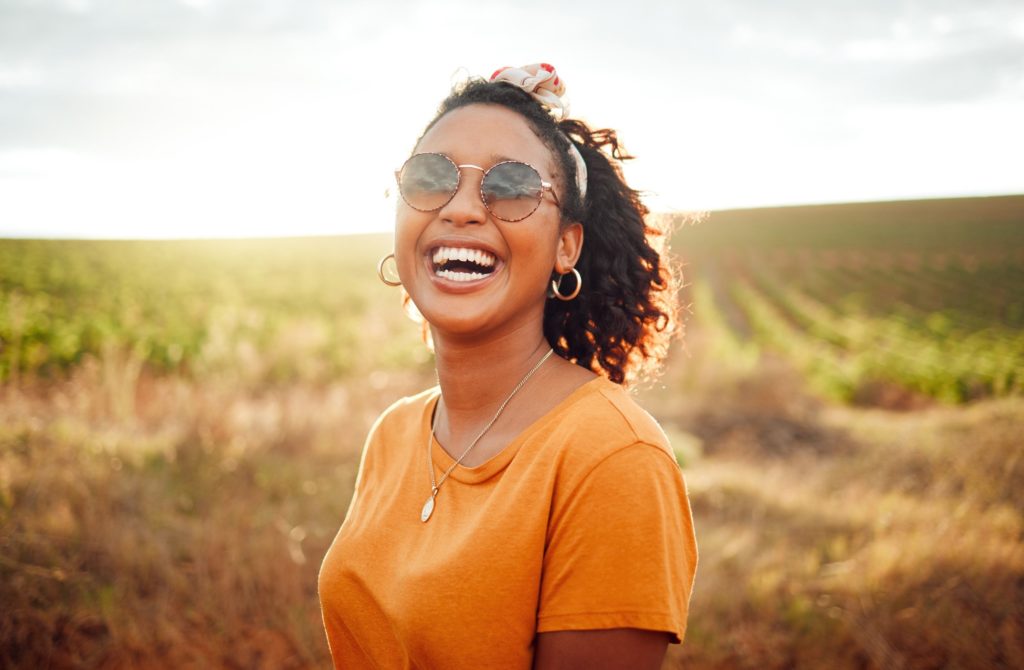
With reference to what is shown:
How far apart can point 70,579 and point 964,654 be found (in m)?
5.27

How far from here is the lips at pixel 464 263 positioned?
186 centimetres

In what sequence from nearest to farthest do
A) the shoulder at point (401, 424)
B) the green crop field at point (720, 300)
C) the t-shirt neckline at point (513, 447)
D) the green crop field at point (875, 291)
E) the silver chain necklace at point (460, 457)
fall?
1. the t-shirt neckline at point (513, 447)
2. the silver chain necklace at point (460, 457)
3. the shoulder at point (401, 424)
4. the green crop field at point (720, 300)
5. the green crop field at point (875, 291)

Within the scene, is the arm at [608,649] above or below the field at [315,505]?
above

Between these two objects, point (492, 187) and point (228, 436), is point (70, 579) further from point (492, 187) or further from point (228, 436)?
point (492, 187)

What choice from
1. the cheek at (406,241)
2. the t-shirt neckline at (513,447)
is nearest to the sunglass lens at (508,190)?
the cheek at (406,241)

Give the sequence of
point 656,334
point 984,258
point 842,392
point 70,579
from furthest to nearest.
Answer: point 984,258 < point 842,392 < point 70,579 < point 656,334

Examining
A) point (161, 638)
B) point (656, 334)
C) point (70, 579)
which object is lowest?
point (161, 638)

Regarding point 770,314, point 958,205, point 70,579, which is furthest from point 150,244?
point 958,205

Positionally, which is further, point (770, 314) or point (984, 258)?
point (984, 258)

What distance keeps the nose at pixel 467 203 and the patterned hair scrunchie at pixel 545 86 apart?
339 millimetres

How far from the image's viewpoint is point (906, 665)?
3.78m

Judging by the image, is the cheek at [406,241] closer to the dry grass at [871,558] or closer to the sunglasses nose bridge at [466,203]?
the sunglasses nose bridge at [466,203]

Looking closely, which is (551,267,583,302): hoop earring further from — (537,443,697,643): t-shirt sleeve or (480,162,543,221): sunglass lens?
(537,443,697,643): t-shirt sleeve

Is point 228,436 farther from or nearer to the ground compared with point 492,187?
nearer to the ground
